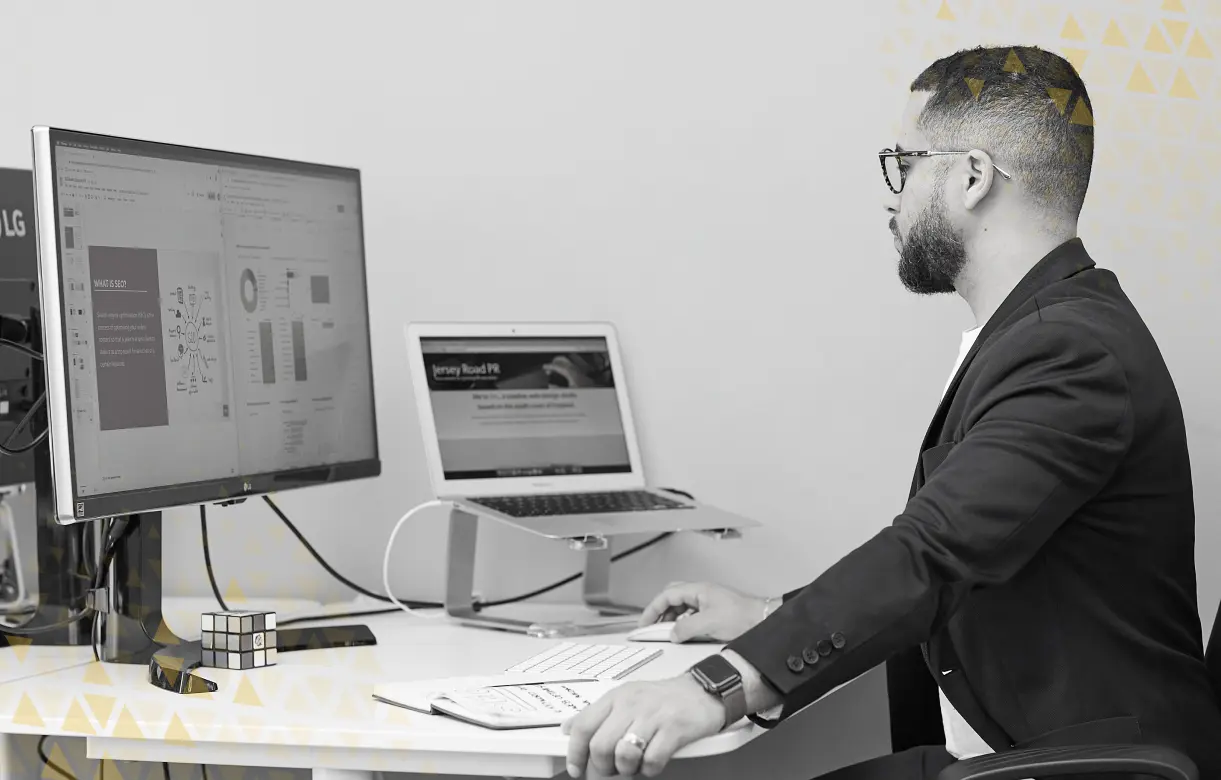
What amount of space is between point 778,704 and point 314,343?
0.96 meters

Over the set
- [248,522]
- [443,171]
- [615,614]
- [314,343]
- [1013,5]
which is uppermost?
[1013,5]

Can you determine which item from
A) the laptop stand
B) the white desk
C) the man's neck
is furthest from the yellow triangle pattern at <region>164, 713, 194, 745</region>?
the man's neck

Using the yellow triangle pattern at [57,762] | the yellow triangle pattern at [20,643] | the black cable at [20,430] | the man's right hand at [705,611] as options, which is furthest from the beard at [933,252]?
the yellow triangle pattern at [57,762]

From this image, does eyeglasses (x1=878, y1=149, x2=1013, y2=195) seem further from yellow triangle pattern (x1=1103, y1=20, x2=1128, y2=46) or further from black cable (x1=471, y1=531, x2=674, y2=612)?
black cable (x1=471, y1=531, x2=674, y2=612)

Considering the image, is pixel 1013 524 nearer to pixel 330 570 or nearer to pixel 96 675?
pixel 96 675

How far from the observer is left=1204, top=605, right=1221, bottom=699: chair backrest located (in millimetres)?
1312

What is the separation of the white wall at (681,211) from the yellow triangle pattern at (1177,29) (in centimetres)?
1

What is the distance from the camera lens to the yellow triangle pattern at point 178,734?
1.26 metres

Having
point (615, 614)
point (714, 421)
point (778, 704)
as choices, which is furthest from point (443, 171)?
point (778, 704)

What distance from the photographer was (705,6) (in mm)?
2076

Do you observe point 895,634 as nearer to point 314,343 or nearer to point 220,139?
point 314,343

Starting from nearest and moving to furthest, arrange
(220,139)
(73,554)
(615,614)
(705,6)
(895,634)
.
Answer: (895,634) < (73,554) < (615,614) < (705,6) < (220,139)

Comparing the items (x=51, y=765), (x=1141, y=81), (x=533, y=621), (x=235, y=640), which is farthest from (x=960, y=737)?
(x=51, y=765)

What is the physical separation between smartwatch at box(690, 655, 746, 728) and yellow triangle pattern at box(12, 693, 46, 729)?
2.35ft
